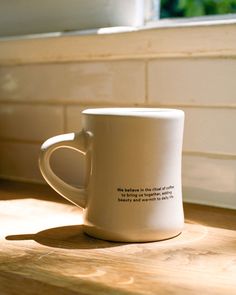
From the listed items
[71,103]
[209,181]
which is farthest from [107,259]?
[71,103]

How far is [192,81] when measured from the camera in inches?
25.5

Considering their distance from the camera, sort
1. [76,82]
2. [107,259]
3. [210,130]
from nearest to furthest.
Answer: [107,259], [210,130], [76,82]

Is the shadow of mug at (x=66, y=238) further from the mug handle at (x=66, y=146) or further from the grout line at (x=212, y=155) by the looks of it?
the grout line at (x=212, y=155)

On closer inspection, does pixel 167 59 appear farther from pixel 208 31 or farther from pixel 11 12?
pixel 11 12

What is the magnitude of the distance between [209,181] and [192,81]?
0.14 metres

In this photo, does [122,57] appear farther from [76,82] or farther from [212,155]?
[212,155]

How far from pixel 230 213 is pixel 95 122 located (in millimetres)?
241

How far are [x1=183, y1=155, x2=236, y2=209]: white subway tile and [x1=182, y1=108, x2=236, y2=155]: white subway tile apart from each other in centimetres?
2

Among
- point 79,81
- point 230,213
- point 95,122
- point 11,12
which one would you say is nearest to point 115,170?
point 95,122

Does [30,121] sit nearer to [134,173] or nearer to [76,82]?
[76,82]

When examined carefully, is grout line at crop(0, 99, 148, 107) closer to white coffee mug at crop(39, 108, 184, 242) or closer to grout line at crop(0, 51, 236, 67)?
grout line at crop(0, 51, 236, 67)

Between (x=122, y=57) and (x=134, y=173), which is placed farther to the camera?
(x=122, y=57)

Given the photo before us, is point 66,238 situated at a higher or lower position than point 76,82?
lower

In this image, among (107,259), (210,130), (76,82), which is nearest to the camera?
(107,259)
